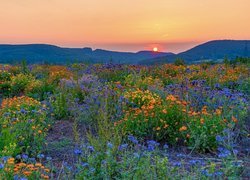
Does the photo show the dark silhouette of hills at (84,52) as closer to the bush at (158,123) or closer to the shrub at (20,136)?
the bush at (158,123)

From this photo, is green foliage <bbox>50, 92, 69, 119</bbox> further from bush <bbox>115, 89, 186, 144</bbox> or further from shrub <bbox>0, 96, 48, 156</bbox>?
bush <bbox>115, 89, 186, 144</bbox>

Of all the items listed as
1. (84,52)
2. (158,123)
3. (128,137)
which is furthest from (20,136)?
(84,52)

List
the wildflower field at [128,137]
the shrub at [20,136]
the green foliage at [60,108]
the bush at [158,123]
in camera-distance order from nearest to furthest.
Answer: the wildflower field at [128,137] < the shrub at [20,136] < the bush at [158,123] < the green foliage at [60,108]

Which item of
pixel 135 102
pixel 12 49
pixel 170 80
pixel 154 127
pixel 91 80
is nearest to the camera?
pixel 154 127

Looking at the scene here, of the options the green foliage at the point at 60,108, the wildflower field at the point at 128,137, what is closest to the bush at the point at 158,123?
the wildflower field at the point at 128,137

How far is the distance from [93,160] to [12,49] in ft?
609

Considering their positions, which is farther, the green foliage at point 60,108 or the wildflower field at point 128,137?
the green foliage at point 60,108

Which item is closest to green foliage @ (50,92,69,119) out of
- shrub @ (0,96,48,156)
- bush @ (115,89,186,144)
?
shrub @ (0,96,48,156)

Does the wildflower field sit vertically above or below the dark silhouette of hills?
above

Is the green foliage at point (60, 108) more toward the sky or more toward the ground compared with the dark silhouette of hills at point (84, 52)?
more toward the sky

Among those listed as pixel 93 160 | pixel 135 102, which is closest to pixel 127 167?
pixel 93 160

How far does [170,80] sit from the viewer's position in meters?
11.7

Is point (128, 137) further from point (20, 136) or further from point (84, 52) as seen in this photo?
point (84, 52)

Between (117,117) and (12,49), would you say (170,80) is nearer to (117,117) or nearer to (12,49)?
(117,117)
